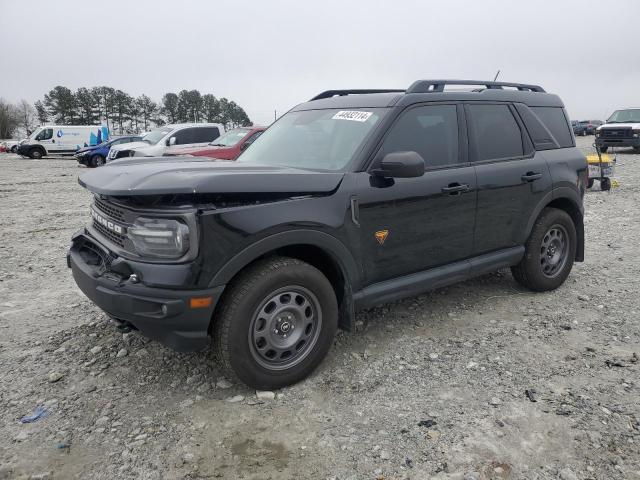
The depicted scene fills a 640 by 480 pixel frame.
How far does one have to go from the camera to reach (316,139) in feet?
12.7

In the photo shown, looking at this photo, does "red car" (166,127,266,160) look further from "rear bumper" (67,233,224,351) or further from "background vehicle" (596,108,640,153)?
"background vehicle" (596,108,640,153)

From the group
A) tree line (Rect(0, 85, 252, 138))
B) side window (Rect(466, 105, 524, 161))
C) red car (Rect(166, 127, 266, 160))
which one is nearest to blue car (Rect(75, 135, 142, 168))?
red car (Rect(166, 127, 266, 160))

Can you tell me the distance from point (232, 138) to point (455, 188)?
10.0m

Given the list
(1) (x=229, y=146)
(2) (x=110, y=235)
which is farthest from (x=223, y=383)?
(1) (x=229, y=146)

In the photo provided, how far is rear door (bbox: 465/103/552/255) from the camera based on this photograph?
408 cm

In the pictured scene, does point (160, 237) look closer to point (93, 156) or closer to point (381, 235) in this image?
point (381, 235)

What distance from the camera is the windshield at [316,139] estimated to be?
356cm

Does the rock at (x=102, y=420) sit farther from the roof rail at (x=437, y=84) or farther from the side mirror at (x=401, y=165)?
the roof rail at (x=437, y=84)

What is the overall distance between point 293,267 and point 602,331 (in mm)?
2671

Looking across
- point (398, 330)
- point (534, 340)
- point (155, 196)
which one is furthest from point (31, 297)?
point (534, 340)

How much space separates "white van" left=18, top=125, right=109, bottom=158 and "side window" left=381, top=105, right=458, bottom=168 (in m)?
32.9

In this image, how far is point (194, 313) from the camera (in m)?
2.74

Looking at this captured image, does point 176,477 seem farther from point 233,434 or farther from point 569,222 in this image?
point 569,222

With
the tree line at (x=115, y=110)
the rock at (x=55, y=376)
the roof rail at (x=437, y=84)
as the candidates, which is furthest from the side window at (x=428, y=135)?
the tree line at (x=115, y=110)
